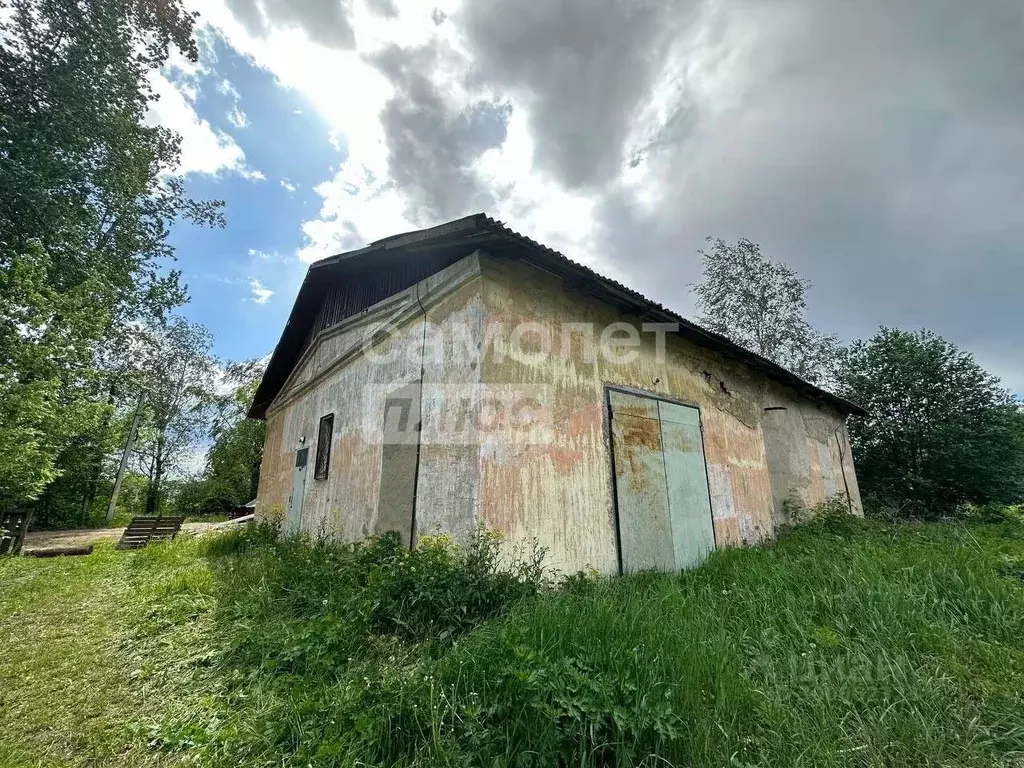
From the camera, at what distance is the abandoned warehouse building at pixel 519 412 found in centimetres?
453

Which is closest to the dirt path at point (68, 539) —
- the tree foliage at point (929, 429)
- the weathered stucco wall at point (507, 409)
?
the weathered stucco wall at point (507, 409)

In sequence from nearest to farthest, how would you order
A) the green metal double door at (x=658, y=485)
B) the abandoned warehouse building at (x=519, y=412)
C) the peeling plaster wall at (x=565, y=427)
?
the peeling plaster wall at (x=565, y=427) < the abandoned warehouse building at (x=519, y=412) < the green metal double door at (x=658, y=485)

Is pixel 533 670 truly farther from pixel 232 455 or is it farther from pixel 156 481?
pixel 156 481

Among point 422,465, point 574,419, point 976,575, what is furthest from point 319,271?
point 976,575

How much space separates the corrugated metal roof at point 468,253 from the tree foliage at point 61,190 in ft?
13.1

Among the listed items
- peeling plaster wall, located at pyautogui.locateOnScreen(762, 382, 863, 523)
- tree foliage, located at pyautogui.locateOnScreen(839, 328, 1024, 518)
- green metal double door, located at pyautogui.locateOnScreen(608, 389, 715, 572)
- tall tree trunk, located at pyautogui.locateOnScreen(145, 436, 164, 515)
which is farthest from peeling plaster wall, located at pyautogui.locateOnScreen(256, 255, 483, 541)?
tall tree trunk, located at pyautogui.locateOnScreen(145, 436, 164, 515)

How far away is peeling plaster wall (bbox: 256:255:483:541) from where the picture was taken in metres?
4.54

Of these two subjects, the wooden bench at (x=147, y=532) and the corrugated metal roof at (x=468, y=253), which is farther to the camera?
the wooden bench at (x=147, y=532)

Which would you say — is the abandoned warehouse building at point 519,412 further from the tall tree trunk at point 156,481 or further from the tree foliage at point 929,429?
the tall tree trunk at point 156,481

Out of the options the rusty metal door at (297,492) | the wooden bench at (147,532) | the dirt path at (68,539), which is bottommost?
the dirt path at (68,539)

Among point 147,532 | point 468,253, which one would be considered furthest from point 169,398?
point 468,253

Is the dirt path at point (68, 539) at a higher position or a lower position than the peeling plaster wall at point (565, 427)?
lower

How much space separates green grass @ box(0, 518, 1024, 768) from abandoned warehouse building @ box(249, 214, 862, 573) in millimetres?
787

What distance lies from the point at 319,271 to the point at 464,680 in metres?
7.73
